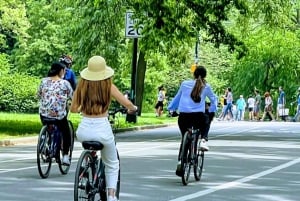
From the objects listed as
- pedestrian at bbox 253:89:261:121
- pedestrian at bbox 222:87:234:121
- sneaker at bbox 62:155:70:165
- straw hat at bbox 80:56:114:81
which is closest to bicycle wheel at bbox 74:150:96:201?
straw hat at bbox 80:56:114:81

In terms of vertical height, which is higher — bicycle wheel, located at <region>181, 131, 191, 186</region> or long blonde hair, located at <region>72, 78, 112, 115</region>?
long blonde hair, located at <region>72, 78, 112, 115</region>

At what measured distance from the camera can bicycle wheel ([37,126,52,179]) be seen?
13.1 m

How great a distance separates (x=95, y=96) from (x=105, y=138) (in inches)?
18.4

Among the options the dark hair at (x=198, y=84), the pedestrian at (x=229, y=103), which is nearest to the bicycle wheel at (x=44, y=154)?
the dark hair at (x=198, y=84)

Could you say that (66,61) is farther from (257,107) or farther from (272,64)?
(272,64)

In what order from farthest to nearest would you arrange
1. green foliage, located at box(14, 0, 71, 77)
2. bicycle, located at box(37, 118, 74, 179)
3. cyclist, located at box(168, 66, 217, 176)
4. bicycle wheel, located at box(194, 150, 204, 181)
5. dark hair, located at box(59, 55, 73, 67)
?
green foliage, located at box(14, 0, 71, 77) < dark hair, located at box(59, 55, 73, 67) < bicycle, located at box(37, 118, 74, 179) < bicycle wheel, located at box(194, 150, 204, 181) < cyclist, located at box(168, 66, 217, 176)

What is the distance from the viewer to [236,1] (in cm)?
2809

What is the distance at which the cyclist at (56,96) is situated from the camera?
13383 millimetres

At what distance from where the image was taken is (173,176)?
13.7 metres

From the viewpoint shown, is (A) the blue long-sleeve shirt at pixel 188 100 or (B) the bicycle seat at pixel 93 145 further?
(A) the blue long-sleeve shirt at pixel 188 100

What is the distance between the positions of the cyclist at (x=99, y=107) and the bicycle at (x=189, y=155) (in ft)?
11.4

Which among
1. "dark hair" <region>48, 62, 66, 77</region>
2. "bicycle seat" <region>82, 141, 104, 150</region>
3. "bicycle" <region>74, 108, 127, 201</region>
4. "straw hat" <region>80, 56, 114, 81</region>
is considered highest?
"dark hair" <region>48, 62, 66, 77</region>

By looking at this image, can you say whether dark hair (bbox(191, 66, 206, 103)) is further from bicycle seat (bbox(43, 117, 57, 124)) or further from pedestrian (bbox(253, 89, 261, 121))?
pedestrian (bbox(253, 89, 261, 121))

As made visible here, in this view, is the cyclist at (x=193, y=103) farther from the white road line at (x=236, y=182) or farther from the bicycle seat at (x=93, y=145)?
the bicycle seat at (x=93, y=145)
